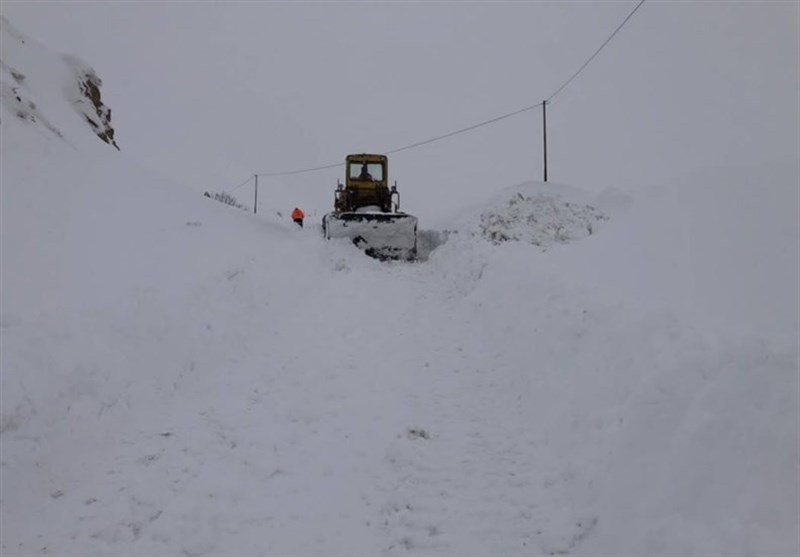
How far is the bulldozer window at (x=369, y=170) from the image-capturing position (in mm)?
21391

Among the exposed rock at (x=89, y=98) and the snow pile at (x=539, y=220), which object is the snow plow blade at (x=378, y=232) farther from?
the exposed rock at (x=89, y=98)

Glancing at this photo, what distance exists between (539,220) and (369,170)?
289 inches

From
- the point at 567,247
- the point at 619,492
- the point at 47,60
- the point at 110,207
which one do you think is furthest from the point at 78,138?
the point at 619,492

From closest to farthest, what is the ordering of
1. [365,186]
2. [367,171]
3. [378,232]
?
[378,232]
[365,186]
[367,171]

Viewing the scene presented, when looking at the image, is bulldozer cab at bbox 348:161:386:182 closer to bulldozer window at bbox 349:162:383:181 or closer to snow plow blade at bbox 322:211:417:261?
bulldozer window at bbox 349:162:383:181

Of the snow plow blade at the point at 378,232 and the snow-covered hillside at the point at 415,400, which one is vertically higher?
the snow plow blade at the point at 378,232

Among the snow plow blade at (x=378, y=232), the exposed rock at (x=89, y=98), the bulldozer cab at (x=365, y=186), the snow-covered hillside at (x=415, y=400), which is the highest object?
the exposed rock at (x=89, y=98)

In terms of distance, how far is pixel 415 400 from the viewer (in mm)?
6559

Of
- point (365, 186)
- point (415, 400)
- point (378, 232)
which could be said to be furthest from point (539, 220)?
point (415, 400)

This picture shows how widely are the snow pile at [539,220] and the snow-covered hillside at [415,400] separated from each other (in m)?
5.14

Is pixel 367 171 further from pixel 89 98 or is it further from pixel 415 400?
pixel 415 400

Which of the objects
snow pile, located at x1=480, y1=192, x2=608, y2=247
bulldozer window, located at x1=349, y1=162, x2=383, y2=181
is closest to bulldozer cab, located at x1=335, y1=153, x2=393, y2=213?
bulldozer window, located at x1=349, y1=162, x2=383, y2=181

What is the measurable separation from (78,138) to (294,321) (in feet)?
39.4

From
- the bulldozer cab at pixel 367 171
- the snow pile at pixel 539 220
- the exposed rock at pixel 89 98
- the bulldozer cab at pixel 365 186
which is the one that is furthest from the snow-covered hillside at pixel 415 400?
the exposed rock at pixel 89 98
